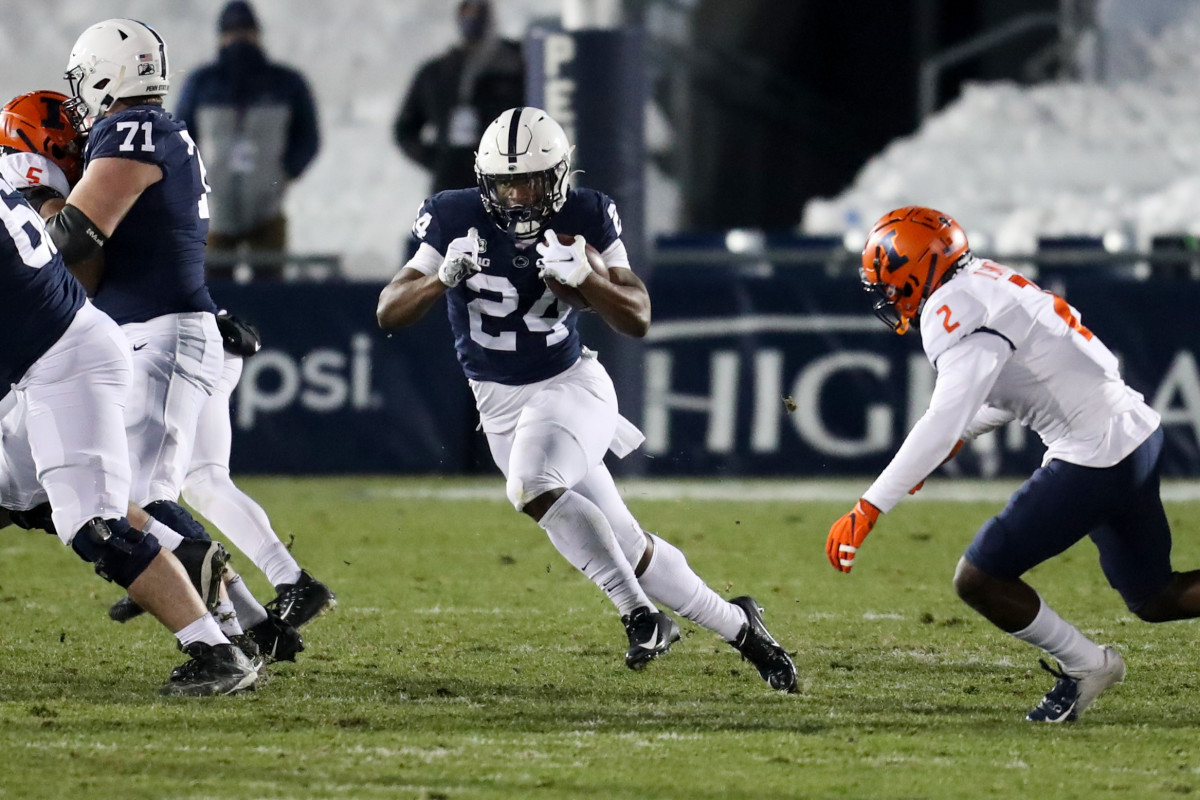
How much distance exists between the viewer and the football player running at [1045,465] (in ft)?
15.9

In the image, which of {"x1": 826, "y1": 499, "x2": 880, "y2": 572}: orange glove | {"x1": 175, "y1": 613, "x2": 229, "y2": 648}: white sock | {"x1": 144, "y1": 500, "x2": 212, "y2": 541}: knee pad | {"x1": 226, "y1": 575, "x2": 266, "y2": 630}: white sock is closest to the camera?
{"x1": 826, "y1": 499, "x2": 880, "y2": 572}: orange glove

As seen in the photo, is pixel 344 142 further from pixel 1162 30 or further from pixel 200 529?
pixel 200 529

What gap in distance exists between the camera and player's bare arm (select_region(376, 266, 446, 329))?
18.1ft

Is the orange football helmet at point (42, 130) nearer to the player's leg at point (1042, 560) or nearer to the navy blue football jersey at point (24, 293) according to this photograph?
the navy blue football jersey at point (24, 293)

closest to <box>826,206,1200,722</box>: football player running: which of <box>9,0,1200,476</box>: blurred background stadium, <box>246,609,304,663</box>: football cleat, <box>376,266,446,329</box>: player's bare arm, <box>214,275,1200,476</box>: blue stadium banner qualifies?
<box>376,266,446,329</box>: player's bare arm

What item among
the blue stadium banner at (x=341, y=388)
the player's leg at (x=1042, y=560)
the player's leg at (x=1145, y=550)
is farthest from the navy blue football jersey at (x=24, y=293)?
the blue stadium banner at (x=341, y=388)

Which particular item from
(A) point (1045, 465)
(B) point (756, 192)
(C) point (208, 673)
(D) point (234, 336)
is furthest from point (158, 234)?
(B) point (756, 192)

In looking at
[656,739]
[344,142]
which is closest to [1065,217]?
[344,142]

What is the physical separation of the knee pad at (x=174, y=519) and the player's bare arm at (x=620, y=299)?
130cm

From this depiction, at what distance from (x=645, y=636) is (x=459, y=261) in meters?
1.19

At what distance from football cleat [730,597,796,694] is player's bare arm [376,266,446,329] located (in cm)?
130

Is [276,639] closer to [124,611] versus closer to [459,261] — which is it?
[124,611]

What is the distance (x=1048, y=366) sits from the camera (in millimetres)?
4922

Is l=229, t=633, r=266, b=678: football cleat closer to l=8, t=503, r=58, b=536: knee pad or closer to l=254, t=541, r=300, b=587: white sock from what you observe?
l=254, t=541, r=300, b=587: white sock
